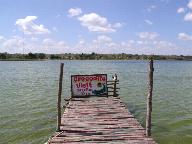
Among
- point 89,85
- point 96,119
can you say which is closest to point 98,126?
point 96,119

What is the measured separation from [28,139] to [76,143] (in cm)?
544

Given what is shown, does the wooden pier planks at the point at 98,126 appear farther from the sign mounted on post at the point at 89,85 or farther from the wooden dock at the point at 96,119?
the sign mounted on post at the point at 89,85

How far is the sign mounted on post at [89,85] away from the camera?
24.7 metres

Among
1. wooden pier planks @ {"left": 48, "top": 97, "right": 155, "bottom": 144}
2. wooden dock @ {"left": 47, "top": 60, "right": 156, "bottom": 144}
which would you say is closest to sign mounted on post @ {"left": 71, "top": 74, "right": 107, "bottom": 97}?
wooden dock @ {"left": 47, "top": 60, "right": 156, "bottom": 144}

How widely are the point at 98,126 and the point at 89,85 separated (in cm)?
834

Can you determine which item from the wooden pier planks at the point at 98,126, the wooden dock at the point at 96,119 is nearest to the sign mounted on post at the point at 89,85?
the wooden dock at the point at 96,119

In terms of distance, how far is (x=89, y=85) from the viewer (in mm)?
24953

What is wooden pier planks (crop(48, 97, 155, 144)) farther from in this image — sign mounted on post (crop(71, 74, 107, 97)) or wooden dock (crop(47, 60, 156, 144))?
sign mounted on post (crop(71, 74, 107, 97))

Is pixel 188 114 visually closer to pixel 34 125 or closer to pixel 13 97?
pixel 34 125

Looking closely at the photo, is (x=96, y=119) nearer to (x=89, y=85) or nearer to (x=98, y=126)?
(x=98, y=126)

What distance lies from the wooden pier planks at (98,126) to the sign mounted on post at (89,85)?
6.25 feet

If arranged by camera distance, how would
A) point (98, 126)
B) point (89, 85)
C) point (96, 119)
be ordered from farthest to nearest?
1. point (89, 85)
2. point (96, 119)
3. point (98, 126)

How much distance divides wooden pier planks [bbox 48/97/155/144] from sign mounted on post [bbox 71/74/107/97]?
1905mm

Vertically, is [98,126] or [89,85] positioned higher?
[89,85]
